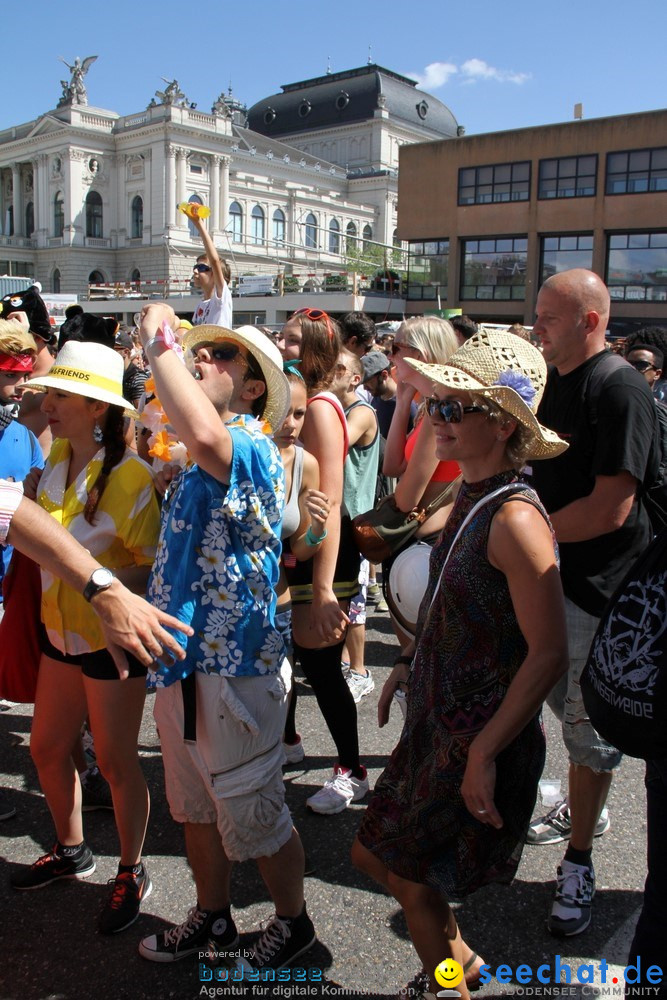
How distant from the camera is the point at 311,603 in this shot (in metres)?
3.26

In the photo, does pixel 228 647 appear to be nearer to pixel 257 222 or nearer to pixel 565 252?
pixel 565 252

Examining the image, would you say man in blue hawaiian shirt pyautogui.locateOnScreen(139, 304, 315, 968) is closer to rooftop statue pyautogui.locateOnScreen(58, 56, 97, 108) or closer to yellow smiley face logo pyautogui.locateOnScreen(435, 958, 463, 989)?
yellow smiley face logo pyautogui.locateOnScreen(435, 958, 463, 989)

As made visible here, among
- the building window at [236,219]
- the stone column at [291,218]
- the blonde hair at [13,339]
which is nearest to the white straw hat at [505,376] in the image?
the blonde hair at [13,339]

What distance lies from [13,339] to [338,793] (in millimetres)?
2691

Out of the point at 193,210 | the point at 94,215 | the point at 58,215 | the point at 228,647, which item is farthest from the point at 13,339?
the point at 58,215

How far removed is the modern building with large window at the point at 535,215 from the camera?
37.3 metres

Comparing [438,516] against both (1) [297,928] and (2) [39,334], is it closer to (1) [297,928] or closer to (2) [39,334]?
(1) [297,928]

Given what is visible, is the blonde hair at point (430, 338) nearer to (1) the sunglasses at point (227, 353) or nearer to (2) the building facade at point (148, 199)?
(1) the sunglasses at point (227, 353)

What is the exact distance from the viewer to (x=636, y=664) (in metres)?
1.72

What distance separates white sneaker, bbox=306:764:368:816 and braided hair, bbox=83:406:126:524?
5.48ft

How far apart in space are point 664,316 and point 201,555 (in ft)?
127

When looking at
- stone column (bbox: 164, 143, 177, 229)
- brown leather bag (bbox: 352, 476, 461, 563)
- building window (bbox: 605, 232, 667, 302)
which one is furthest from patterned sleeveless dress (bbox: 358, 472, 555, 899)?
stone column (bbox: 164, 143, 177, 229)

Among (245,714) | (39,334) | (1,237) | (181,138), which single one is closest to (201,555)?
(245,714)

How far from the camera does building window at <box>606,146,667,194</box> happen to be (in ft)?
122
